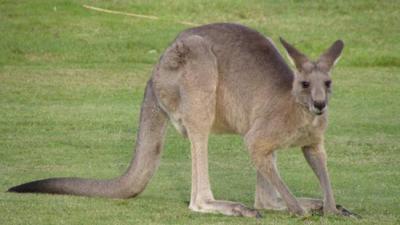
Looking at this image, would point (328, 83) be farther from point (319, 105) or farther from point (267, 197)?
point (267, 197)

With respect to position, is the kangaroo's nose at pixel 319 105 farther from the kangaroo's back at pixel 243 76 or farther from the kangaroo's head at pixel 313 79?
the kangaroo's back at pixel 243 76

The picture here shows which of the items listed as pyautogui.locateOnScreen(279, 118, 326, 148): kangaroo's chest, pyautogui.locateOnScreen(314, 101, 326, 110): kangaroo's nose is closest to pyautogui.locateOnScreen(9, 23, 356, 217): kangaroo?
pyautogui.locateOnScreen(279, 118, 326, 148): kangaroo's chest

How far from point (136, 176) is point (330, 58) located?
192 centimetres

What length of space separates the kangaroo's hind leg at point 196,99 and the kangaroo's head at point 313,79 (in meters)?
0.75

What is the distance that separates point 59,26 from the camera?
22.8m

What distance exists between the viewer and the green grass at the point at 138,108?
9.21m

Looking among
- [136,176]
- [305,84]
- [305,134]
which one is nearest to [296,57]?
[305,84]

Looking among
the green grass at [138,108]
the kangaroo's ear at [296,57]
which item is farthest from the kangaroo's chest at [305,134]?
the green grass at [138,108]

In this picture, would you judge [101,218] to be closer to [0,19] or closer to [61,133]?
[61,133]

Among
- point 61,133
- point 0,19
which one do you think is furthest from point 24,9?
point 61,133

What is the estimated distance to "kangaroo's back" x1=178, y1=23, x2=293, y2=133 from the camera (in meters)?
9.05

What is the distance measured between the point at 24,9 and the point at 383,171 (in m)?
13.7

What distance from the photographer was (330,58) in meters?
8.56

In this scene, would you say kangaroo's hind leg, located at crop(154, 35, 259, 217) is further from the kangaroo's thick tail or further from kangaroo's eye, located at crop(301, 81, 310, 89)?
kangaroo's eye, located at crop(301, 81, 310, 89)
